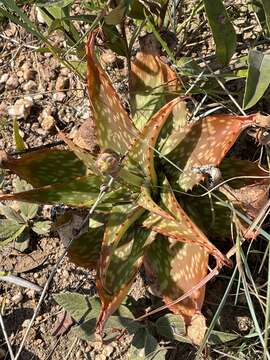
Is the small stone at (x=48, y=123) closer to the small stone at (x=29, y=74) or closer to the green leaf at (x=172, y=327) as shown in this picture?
the small stone at (x=29, y=74)

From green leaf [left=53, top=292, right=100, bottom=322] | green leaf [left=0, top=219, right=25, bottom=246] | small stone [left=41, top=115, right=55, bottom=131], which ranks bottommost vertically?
green leaf [left=53, top=292, right=100, bottom=322]


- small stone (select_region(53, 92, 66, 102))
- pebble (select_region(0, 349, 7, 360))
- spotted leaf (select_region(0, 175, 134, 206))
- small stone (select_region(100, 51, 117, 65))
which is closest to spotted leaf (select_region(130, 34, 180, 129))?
spotted leaf (select_region(0, 175, 134, 206))

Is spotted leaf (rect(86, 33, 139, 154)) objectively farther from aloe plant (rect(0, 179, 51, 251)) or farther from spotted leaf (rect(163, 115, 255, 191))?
aloe plant (rect(0, 179, 51, 251))

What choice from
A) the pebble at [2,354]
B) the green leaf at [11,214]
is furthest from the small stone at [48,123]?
the pebble at [2,354]

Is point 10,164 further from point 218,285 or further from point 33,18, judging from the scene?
point 33,18

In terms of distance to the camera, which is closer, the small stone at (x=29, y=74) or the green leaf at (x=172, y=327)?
the green leaf at (x=172, y=327)
